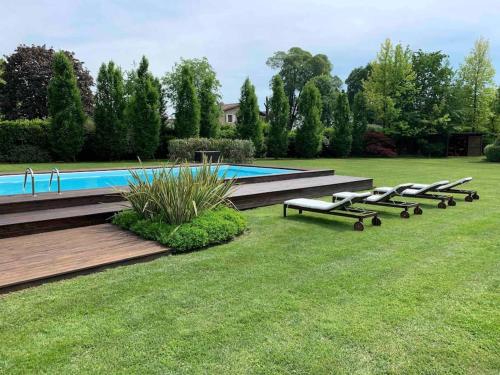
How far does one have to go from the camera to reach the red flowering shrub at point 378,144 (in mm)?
29359

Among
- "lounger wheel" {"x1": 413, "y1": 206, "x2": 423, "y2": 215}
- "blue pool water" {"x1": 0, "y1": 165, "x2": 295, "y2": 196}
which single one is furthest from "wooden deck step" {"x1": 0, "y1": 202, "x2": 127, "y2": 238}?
"lounger wheel" {"x1": 413, "y1": 206, "x2": 423, "y2": 215}

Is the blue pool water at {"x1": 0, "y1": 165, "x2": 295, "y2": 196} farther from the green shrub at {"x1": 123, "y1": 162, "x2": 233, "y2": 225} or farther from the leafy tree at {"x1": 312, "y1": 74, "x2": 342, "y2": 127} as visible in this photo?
the leafy tree at {"x1": 312, "y1": 74, "x2": 342, "y2": 127}

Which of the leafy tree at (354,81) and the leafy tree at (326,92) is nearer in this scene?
the leafy tree at (326,92)

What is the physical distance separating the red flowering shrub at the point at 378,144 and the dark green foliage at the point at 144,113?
1656 cm

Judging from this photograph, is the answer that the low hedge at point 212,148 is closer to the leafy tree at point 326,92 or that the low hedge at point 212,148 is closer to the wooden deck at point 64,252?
the wooden deck at point 64,252

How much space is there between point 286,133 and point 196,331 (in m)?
23.4

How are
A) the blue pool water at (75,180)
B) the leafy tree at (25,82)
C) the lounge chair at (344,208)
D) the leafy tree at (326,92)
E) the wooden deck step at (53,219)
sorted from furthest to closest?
the leafy tree at (326,92)
the leafy tree at (25,82)
the blue pool water at (75,180)
the lounge chair at (344,208)
the wooden deck step at (53,219)

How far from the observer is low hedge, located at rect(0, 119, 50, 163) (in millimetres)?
17781

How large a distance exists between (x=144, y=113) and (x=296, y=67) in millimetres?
38486

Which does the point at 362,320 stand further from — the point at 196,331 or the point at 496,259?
the point at 496,259

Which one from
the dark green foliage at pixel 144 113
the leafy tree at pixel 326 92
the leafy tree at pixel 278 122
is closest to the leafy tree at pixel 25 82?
the dark green foliage at pixel 144 113

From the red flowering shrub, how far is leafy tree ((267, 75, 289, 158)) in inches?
301

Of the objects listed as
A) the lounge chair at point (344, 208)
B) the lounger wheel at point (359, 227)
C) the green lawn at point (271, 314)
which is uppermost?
the lounge chair at point (344, 208)

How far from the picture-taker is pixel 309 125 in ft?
86.1
